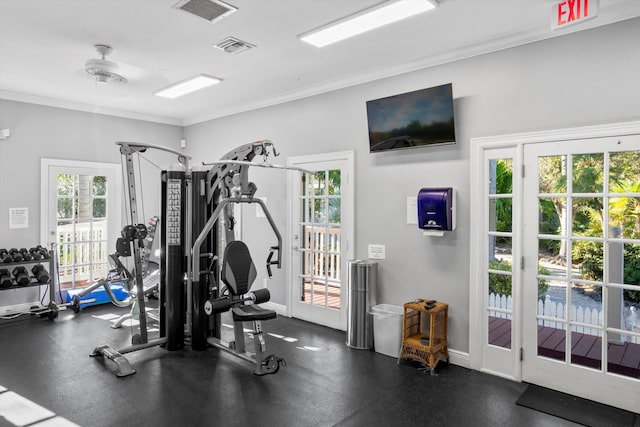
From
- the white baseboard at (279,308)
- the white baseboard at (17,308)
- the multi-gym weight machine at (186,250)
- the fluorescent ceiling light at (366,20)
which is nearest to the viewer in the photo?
the fluorescent ceiling light at (366,20)

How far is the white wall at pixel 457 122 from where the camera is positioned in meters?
3.06

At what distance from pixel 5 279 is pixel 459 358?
5.01m

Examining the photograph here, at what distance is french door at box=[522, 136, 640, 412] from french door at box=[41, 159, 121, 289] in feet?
18.5

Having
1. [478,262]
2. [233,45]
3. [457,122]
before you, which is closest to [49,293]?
[233,45]

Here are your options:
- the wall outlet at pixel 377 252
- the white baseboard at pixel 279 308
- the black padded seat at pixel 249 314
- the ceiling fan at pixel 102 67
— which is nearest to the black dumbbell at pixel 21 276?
the ceiling fan at pixel 102 67

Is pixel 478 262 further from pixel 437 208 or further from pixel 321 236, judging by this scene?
pixel 321 236

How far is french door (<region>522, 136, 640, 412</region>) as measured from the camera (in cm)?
298

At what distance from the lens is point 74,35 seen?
3498 millimetres

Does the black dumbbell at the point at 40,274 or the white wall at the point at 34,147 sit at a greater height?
the white wall at the point at 34,147

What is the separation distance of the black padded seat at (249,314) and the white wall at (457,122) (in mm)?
1405

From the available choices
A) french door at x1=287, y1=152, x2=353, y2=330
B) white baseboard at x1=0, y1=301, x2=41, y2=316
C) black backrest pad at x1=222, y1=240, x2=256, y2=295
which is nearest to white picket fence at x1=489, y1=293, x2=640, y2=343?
french door at x1=287, y1=152, x2=353, y2=330

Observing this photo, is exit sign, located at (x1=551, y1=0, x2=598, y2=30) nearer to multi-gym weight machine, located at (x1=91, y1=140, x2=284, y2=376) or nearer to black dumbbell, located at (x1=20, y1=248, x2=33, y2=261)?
multi-gym weight machine, located at (x1=91, y1=140, x2=284, y2=376)

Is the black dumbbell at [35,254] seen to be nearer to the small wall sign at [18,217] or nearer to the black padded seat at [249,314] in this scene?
the small wall sign at [18,217]

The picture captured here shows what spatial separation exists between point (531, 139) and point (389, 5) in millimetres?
1574
